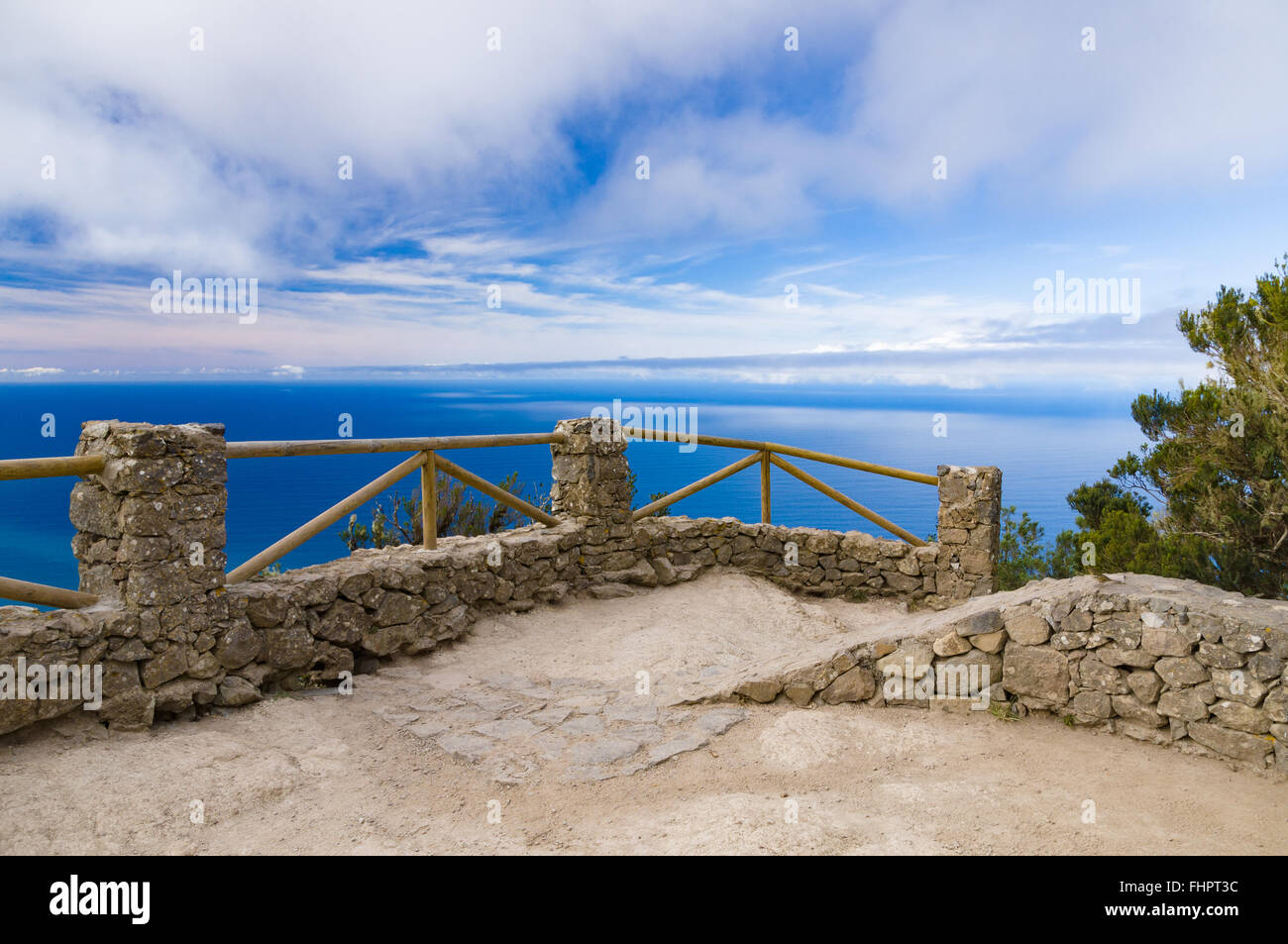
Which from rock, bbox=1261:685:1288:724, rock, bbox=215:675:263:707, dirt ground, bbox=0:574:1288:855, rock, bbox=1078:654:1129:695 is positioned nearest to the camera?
dirt ground, bbox=0:574:1288:855

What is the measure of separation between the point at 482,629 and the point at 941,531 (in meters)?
4.66

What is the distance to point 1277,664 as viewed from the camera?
3387mm

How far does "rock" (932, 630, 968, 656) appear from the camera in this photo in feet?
13.6

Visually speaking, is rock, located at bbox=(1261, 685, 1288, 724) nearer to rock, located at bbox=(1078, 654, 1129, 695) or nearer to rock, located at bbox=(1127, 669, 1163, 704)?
rock, located at bbox=(1127, 669, 1163, 704)

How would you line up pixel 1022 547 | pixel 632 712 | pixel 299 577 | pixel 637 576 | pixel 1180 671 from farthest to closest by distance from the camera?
pixel 1022 547, pixel 637 576, pixel 299 577, pixel 632 712, pixel 1180 671

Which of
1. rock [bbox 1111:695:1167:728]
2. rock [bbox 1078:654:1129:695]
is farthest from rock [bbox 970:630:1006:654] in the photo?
rock [bbox 1111:695:1167:728]

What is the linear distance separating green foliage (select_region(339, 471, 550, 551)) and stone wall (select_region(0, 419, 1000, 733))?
2.36 meters

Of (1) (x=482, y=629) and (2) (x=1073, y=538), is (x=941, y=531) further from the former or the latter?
(1) (x=482, y=629)

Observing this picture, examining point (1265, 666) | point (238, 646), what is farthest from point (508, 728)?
point (1265, 666)

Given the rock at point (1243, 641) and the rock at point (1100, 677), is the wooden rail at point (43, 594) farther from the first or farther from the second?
the rock at point (1243, 641)

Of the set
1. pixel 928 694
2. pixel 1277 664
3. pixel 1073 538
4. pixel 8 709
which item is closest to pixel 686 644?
pixel 928 694

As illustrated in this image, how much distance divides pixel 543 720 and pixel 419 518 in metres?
5.48

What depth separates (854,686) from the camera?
14.3 feet

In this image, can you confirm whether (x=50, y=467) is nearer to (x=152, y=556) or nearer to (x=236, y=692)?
(x=152, y=556)
